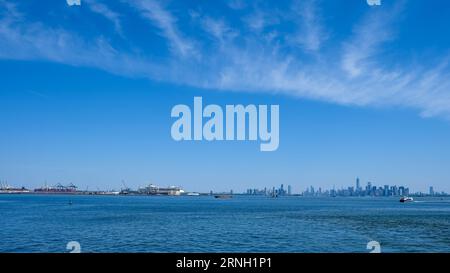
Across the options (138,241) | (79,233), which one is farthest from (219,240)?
(79,233)

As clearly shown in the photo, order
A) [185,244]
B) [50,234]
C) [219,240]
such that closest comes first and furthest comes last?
[185,244], [219,240], [50,234]

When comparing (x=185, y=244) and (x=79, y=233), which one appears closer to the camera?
(x=185, y=244)
